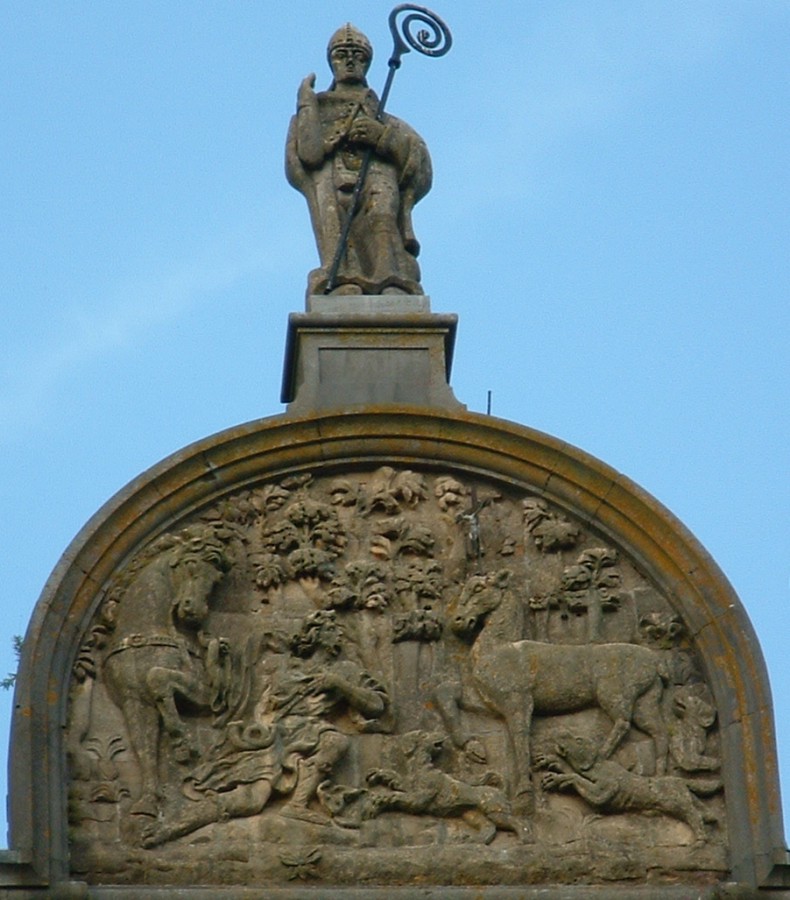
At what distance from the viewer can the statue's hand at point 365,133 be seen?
85.6 feet

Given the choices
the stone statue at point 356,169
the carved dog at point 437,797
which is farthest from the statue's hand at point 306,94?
the carved dog at point 437,797

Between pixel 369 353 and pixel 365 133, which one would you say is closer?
pixel 369 353

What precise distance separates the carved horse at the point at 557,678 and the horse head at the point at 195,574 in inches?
59.1

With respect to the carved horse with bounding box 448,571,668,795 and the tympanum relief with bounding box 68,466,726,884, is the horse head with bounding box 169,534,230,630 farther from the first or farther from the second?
the carved horse with bounding box 448,571,668,795

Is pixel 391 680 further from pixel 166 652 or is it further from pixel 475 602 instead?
pixel 166 652

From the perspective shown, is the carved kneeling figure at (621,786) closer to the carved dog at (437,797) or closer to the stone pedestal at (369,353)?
the carved dog at (437,797)

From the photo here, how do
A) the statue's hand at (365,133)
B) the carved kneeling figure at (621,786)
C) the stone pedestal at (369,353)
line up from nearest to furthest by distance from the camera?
the carved kneeling figure at (621,786), the stone pedestal at (369,353), the statue's hand at (365,133)

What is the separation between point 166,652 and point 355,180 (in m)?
3.90

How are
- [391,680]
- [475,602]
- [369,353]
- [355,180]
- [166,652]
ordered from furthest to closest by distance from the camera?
1. [355,180]
2. [369,353]
3. [475,602]
4. [391,680]
5. [166,652]

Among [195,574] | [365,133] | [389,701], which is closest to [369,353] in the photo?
[365,133]

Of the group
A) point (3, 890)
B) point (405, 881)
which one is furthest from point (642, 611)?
point (3, 890)

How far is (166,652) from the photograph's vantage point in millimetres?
23859

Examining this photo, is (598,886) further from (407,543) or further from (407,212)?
(407,212)

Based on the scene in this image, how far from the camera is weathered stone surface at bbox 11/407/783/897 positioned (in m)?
23.3
